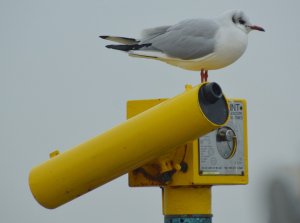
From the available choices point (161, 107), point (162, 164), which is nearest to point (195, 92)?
point (161, 107)

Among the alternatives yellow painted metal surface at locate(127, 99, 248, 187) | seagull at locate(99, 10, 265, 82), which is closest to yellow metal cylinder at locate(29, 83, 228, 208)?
yellow painted metal surface at locate(127, 99, 248, 187)

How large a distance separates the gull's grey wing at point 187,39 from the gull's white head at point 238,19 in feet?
0.34

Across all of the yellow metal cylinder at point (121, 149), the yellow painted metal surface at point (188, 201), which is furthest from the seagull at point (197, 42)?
the yellow metal cylinder at point (121, 149)

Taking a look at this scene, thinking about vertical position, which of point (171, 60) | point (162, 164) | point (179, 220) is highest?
point (171, 60)

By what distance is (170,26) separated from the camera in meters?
6.66

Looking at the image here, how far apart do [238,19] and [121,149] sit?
3402 millimetres

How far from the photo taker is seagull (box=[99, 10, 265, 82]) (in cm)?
567

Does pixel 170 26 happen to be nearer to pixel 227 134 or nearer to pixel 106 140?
pixel 227 134

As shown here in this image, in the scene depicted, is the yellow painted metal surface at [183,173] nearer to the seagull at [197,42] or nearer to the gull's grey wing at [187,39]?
the seagull at [197,42]

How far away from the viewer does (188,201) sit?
11.1ft

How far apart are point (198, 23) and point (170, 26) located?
0.39m

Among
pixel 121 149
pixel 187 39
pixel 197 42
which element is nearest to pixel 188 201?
pixel 121 149

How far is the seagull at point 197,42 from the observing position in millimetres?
5668

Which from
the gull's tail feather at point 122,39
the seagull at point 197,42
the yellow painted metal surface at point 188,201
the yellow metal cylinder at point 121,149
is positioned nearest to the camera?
the yellow metal cylinder at point 121,149
